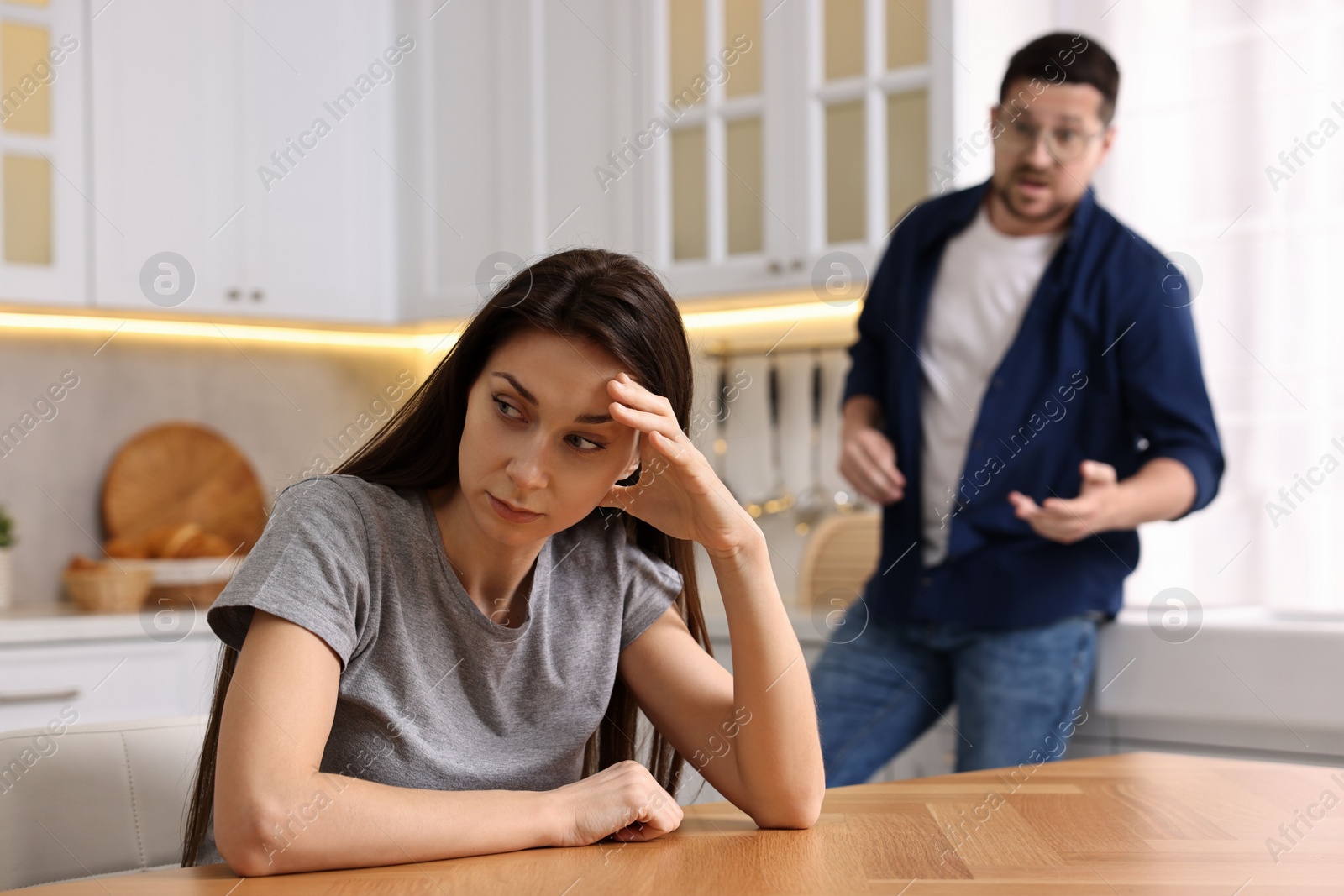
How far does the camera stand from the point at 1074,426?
1906 millimetres

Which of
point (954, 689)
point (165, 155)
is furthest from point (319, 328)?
point (954, 689)

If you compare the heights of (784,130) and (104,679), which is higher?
(784,130)

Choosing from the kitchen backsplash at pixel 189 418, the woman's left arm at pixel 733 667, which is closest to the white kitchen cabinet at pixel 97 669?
the kitchen backsplash at pixel 189 418

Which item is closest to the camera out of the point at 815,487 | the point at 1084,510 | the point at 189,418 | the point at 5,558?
the point at 1084,510

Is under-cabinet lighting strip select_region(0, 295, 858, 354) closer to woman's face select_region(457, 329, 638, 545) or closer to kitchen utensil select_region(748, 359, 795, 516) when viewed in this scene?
kitchen utensil select_region(748, 359, 795, 516)

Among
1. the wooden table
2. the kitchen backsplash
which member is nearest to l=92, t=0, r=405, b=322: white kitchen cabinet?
the kitchen backsplash

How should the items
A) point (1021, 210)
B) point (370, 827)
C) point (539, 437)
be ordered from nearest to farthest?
1. point (370, 827)
2. point (539, 437)
3. point (1021, 210)

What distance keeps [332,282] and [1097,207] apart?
1.90m

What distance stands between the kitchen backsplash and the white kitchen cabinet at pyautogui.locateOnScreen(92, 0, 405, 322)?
29 cm

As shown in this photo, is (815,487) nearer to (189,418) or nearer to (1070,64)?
(1070,64)

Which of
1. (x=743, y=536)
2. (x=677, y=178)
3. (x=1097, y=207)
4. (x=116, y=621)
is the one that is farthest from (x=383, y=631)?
(x=677, y=178)

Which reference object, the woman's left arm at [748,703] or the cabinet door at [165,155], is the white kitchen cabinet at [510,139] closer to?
the cabinet door at [165,155]

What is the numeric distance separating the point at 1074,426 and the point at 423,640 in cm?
113

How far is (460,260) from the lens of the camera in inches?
125
